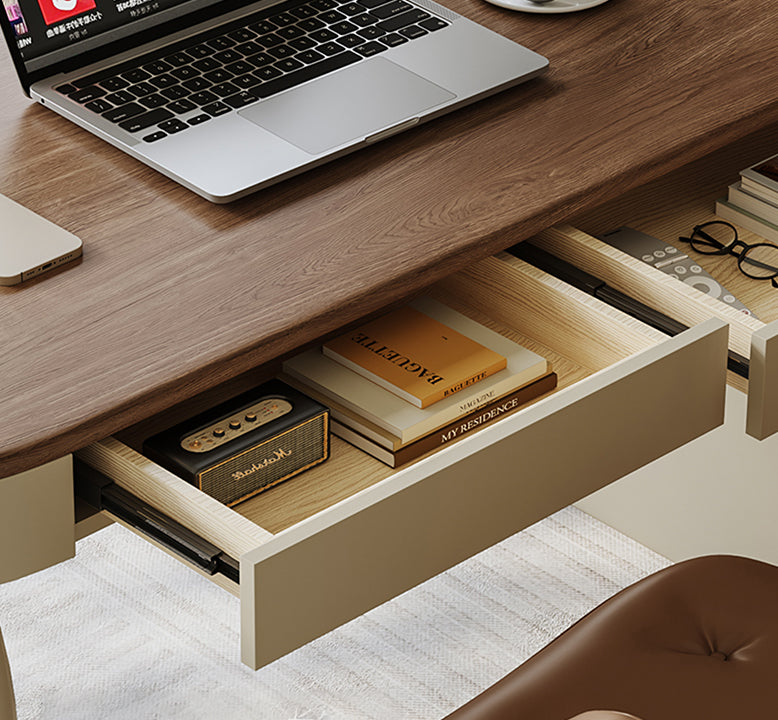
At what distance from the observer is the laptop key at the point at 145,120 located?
1.15 meters

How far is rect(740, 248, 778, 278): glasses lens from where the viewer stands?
4.45 feet

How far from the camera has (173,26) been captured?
4.14 feet

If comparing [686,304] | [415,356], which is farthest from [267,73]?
[686,304]

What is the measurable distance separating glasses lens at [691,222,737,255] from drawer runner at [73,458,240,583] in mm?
680

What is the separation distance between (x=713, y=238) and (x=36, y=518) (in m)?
0.78

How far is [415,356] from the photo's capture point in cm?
118

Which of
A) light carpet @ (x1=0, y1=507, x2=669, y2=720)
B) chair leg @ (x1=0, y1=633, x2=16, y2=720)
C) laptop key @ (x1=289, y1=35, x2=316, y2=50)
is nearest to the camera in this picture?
chair leg @ (x1=0, y1=633, x2=16, y2=720)

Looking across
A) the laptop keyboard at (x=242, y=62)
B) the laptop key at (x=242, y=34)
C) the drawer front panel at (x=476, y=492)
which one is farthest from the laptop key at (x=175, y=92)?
the drawer front panel at (x=476, y=492)

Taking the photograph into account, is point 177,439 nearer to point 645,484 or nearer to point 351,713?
point 351,713

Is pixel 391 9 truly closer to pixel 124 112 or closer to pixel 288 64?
pixel 288 64

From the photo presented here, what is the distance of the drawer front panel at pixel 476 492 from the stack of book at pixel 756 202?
34 cm

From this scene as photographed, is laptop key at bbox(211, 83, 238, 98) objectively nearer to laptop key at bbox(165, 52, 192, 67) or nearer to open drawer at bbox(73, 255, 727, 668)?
laptop key at bbox(165, 52, 192, 67)

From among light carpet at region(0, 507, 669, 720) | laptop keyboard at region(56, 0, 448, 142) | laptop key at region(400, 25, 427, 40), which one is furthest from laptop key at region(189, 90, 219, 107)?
light carpet at region(0, 507, 669, 720)

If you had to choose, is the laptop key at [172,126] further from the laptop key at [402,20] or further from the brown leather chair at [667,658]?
the brown leather chair at [667,658]
